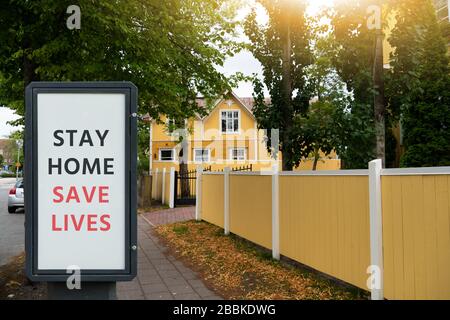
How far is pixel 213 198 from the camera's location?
1291 centimetres

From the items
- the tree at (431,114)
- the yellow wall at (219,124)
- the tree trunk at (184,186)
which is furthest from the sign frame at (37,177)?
the yellow wall at (219,124)

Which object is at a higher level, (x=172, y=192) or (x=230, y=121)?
(x=230, y=121)

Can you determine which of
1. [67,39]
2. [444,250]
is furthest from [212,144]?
[444,250]

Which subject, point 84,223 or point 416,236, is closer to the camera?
point 84,223

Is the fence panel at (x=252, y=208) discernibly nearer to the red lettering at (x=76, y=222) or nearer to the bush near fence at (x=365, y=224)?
the bush near fence at (x=365, y=224)

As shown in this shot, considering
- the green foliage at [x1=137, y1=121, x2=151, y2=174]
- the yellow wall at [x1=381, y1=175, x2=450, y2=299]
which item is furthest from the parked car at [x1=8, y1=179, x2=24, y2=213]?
the green foliage at [x1=137, y1=121, x2=151, y2=174]

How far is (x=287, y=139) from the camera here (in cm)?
978

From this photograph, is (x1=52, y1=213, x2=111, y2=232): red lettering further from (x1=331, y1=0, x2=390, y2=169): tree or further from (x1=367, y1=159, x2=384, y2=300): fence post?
(x1=331, y1=0, x2=390, y2=169): tree

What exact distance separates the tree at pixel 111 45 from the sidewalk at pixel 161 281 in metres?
3.21

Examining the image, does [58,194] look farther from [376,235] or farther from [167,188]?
[167,188]

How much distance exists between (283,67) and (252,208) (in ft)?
10.6

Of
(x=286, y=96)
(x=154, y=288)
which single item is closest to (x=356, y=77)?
A: (x=286, y=96)

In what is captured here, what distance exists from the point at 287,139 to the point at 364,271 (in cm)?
474
